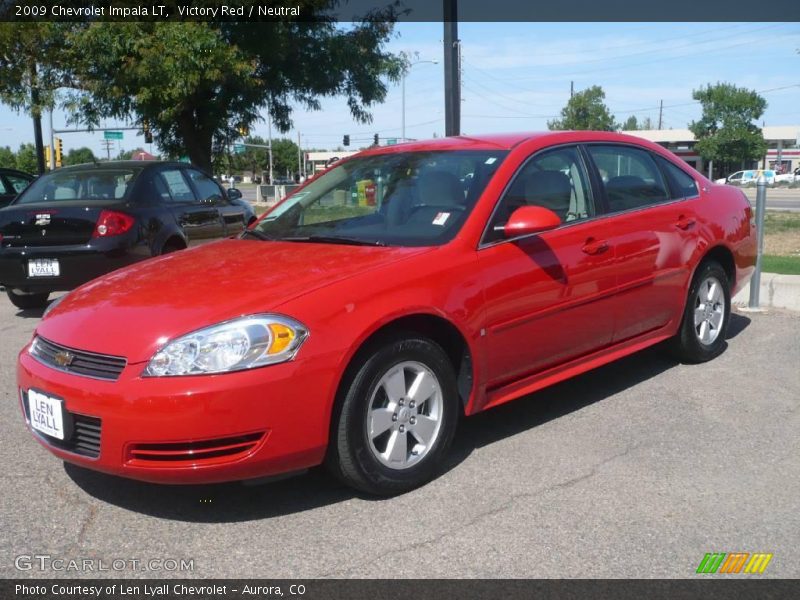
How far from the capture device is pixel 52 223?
25.2ft

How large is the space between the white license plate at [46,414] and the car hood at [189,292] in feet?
0.80

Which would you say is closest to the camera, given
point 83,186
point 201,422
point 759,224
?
point 201,422

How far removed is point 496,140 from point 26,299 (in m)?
5.87

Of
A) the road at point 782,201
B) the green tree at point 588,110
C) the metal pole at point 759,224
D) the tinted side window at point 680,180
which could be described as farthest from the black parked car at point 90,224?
the green tree at point 588,110

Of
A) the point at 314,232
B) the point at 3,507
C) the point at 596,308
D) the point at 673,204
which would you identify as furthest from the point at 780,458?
the point at 3,507

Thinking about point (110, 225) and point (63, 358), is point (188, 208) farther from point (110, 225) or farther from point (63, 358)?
point (63, 358)

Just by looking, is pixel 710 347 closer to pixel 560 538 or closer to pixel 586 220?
pixel 586 220

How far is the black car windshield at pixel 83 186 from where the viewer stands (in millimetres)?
8094

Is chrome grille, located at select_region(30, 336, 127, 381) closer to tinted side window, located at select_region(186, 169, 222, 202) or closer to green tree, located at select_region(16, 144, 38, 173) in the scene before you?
tinted side window, located at select_region(186, 169, 222, 202)

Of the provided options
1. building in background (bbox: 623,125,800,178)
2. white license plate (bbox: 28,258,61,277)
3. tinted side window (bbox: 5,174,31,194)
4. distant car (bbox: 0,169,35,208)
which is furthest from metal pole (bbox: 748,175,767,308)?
building in background (bbox: 623,125,800,178)

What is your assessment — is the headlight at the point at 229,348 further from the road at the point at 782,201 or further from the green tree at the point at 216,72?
the road at the point at 782,201

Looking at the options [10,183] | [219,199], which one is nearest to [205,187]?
Result: [219,199]

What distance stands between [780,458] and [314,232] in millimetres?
2618

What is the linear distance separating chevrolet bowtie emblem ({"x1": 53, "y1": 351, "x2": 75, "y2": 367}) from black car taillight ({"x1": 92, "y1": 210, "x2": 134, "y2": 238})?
4.32m
